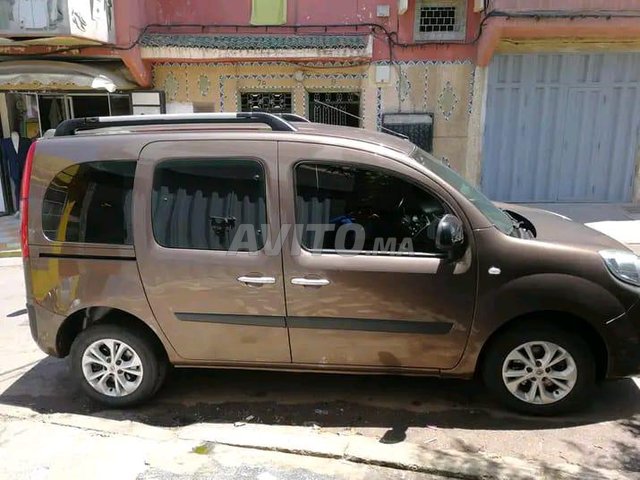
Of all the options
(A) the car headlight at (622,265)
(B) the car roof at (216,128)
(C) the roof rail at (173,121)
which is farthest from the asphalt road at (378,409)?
(C) the roof rail at (173,121)

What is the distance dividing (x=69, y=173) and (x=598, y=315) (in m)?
3.43

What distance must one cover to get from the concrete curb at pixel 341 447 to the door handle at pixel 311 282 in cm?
93

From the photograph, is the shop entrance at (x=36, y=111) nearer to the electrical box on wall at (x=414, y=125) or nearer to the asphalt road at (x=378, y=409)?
the electrical box on wall at (x=414, y=125)

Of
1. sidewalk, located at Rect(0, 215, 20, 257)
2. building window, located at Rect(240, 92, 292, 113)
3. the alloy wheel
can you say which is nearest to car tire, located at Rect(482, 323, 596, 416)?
the alloy wheel

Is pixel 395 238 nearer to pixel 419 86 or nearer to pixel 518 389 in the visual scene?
pixel 518 389

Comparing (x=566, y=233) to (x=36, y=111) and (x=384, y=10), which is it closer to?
(x=384, y=10)

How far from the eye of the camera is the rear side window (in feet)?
11.4

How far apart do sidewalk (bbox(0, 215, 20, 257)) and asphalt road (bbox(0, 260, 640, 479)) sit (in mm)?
4347

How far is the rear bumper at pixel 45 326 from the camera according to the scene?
3.63 m

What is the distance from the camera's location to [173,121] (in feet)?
12.1

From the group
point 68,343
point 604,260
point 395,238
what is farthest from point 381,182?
Result: point 68,343

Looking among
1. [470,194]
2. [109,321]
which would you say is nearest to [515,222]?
[470,194]

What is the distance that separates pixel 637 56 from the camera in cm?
950

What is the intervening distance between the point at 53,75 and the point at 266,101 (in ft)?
11.9
